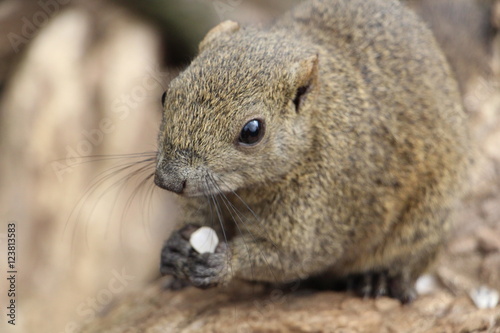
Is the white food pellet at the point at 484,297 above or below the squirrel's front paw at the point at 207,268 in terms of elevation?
below

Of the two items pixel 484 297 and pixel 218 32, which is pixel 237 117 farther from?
pixel 484 297

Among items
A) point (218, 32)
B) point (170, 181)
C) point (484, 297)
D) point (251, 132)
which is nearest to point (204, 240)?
point (170, 181)

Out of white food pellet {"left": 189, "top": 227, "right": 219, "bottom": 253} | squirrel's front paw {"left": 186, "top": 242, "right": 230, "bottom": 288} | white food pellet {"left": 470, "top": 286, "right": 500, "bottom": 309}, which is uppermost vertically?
white food pellet {"left": 189, "top": 227, "right": 219, "bottom": 253}

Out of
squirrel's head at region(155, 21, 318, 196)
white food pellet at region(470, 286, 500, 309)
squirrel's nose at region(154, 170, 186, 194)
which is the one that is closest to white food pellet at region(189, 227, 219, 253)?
squirrel's head at region(155, 21, 318, 196)

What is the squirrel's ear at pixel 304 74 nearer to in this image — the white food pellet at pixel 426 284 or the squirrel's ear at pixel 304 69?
the squirrel's ear at pixel 304 69

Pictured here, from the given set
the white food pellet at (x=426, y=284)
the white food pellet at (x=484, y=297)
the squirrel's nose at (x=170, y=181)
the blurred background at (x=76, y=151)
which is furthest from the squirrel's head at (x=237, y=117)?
the white food pellet at (x=484, y=297)

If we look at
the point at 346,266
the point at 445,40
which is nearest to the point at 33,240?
the point at 346,266

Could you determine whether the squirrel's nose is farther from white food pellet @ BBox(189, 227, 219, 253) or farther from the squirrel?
white food pellet @ BBox(189, 227, 219, 253)
